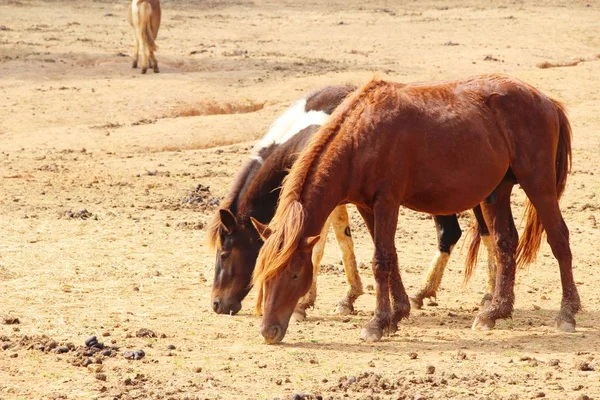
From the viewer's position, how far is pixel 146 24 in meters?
20.0

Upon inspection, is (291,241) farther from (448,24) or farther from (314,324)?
(448,24)

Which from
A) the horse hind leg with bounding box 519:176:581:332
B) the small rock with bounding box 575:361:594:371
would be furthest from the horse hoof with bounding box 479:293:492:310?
the small rock with bounding box 575:361:594:371

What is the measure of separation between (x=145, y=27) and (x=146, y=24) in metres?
0.13

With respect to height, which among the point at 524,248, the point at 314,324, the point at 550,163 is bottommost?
the point at 314,324

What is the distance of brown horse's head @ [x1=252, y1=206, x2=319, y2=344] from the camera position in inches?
260

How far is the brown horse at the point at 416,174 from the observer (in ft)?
22.2

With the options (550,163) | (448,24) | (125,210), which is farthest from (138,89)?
(550,163)

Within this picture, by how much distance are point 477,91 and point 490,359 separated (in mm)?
1927

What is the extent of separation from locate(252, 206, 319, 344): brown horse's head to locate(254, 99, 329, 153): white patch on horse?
1.10m

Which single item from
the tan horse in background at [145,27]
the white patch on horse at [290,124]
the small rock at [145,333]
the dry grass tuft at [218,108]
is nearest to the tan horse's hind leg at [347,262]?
the white patch on horse at [290,124]

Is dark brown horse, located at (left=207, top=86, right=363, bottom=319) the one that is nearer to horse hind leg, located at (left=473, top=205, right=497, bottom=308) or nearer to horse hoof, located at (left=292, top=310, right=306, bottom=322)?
horse hoof, located at (left=292, top=310, right=306, bottom=322)

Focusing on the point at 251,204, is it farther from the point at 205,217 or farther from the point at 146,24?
the point at 146,24

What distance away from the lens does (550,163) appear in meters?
7.52

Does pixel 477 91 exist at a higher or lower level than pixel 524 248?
higher
